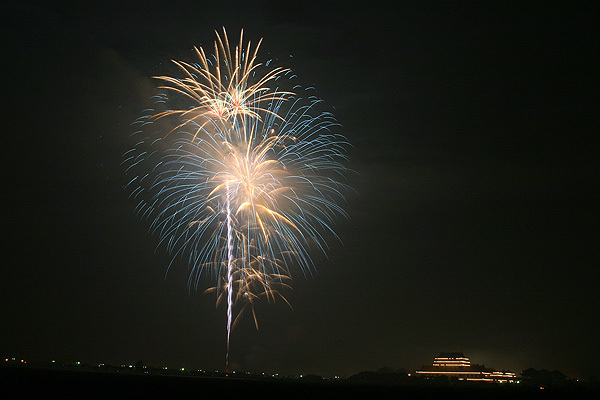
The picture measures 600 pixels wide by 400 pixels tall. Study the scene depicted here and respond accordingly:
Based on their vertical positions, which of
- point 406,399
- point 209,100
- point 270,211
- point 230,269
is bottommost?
point 406,399

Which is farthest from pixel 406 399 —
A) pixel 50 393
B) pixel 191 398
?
pixel 50 393

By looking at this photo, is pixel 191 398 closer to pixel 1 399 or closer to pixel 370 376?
pixel 1 399

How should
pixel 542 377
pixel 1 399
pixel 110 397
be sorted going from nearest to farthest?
1. pixel 1 399
2. pixel 110 397
3. pixel 542 377

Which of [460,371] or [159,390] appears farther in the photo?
[460,371]

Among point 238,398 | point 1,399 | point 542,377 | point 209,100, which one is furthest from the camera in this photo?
point 542,377

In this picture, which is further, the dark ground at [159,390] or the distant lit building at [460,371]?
the distant lit building at [460,371]

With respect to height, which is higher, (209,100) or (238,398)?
(209,100)

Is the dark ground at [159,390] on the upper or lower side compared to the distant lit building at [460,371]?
lower

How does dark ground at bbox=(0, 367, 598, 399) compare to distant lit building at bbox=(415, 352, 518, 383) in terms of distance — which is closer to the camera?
dark ground at bbox=(0, 367, 598, 399)
